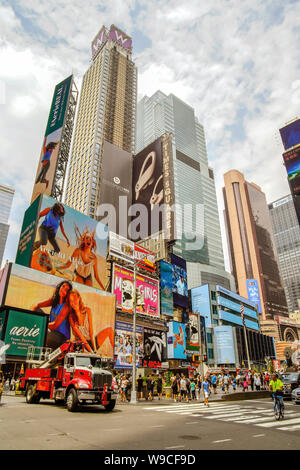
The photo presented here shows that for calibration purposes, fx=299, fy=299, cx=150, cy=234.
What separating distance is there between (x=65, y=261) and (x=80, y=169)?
252 ft

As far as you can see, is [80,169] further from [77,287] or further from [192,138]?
[192,138]

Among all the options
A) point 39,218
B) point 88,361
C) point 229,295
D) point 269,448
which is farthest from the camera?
point 229,295

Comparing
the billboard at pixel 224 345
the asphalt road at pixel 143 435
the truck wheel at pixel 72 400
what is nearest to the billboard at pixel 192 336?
the billboard at pixel 224 345

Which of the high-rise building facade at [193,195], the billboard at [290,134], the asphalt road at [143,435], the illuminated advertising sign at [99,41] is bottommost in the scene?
the asphalt road at [143,435]

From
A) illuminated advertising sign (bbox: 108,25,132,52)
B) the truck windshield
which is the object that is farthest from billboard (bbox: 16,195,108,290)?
illuminated advertising sign (bbox: 108,25,132,52)

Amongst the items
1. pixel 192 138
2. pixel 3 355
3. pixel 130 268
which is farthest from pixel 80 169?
pixel 192 138

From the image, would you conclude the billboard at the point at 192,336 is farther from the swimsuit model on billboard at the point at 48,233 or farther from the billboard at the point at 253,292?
the billboard at the point at 253,292

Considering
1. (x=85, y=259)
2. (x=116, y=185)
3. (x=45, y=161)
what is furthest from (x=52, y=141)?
(x=116, y=185)

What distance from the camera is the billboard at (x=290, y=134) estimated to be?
76.8 m

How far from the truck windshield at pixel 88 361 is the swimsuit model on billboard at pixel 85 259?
31.0 metres

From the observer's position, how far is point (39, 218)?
43375 mm

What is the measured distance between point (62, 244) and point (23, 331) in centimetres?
1422

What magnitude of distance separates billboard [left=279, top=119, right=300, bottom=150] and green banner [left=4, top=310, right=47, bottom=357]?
72.1m

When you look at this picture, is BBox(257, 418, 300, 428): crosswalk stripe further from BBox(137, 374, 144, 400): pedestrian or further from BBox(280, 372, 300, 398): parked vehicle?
BBox(137, 374, 144, 400): pedestrian
